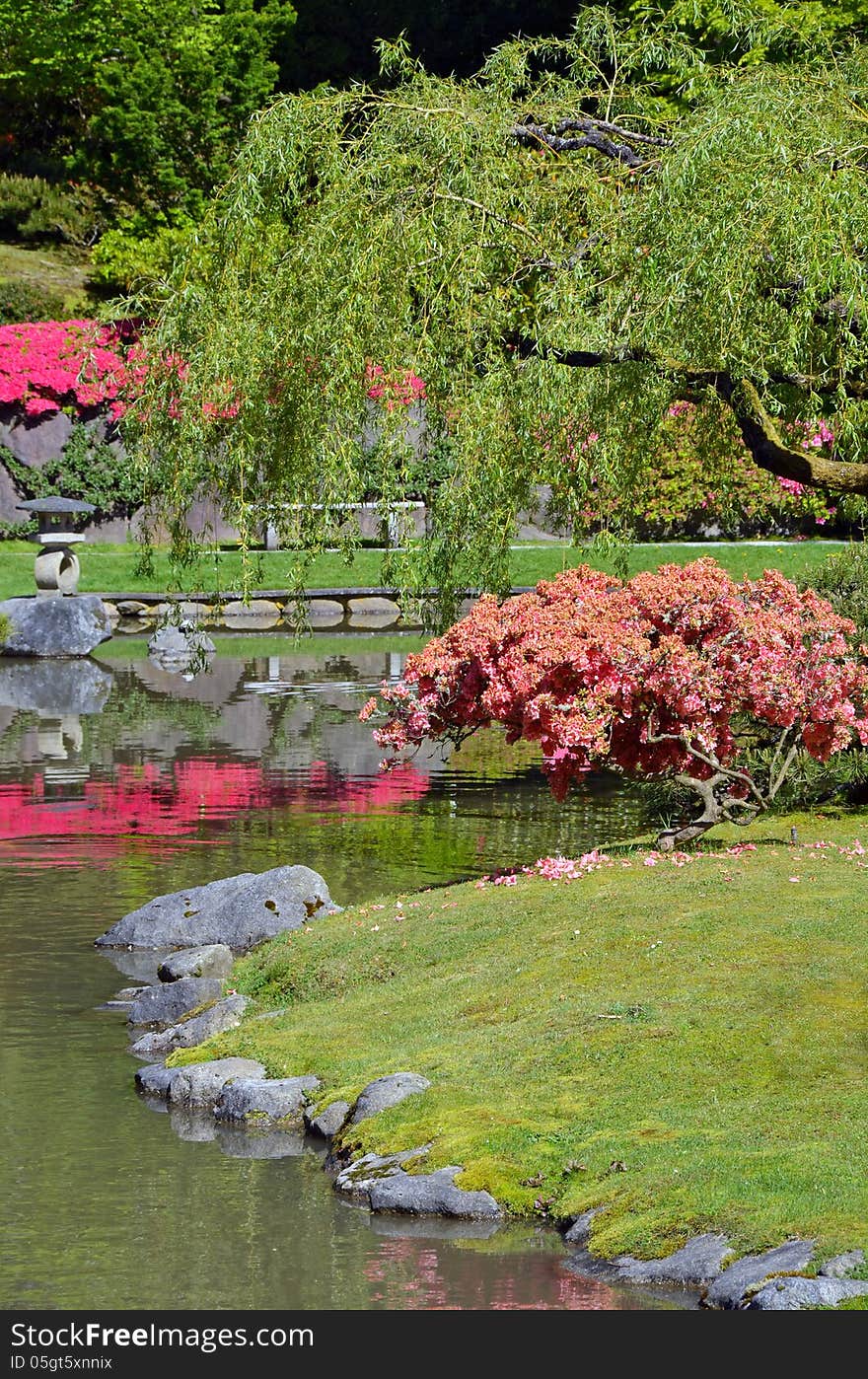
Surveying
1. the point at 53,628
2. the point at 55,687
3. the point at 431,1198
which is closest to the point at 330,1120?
the point at 431,1198

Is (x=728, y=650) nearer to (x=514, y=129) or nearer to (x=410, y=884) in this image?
(x=410, y=884)

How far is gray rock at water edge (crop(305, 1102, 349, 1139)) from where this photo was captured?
34.8 feet

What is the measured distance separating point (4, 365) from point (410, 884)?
33.7m

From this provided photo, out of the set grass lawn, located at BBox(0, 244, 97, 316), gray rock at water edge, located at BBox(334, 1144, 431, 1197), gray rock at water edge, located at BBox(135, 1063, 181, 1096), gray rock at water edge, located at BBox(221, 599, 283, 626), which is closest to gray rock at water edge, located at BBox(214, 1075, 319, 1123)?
gray rock at water edge, located at BBox(135, 1063, 181, 1096)

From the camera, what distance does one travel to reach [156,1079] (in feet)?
38.2

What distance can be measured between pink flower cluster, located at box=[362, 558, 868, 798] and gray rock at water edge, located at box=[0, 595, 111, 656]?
24451 mm

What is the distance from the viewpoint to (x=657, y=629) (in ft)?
47.9

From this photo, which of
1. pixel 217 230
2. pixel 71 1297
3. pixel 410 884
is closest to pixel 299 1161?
pixel 71 1297

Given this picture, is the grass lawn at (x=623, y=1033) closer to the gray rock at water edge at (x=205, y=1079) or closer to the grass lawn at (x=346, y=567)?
the gray rock at water edge at (x=205, y=1079)

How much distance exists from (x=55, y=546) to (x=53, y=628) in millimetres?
2282

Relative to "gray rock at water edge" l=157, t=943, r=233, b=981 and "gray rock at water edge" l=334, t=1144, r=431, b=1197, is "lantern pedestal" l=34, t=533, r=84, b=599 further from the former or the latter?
"gray rock at water edge" l=334, t=1144, r=431, b=1197

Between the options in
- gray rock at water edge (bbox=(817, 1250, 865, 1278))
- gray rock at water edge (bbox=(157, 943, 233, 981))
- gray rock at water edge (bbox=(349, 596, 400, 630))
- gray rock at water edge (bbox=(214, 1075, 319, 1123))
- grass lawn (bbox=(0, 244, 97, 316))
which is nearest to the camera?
gray rock at water edge (bbox=(817, 1250, 865, 1278))

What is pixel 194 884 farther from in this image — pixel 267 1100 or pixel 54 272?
pixel 54 272
